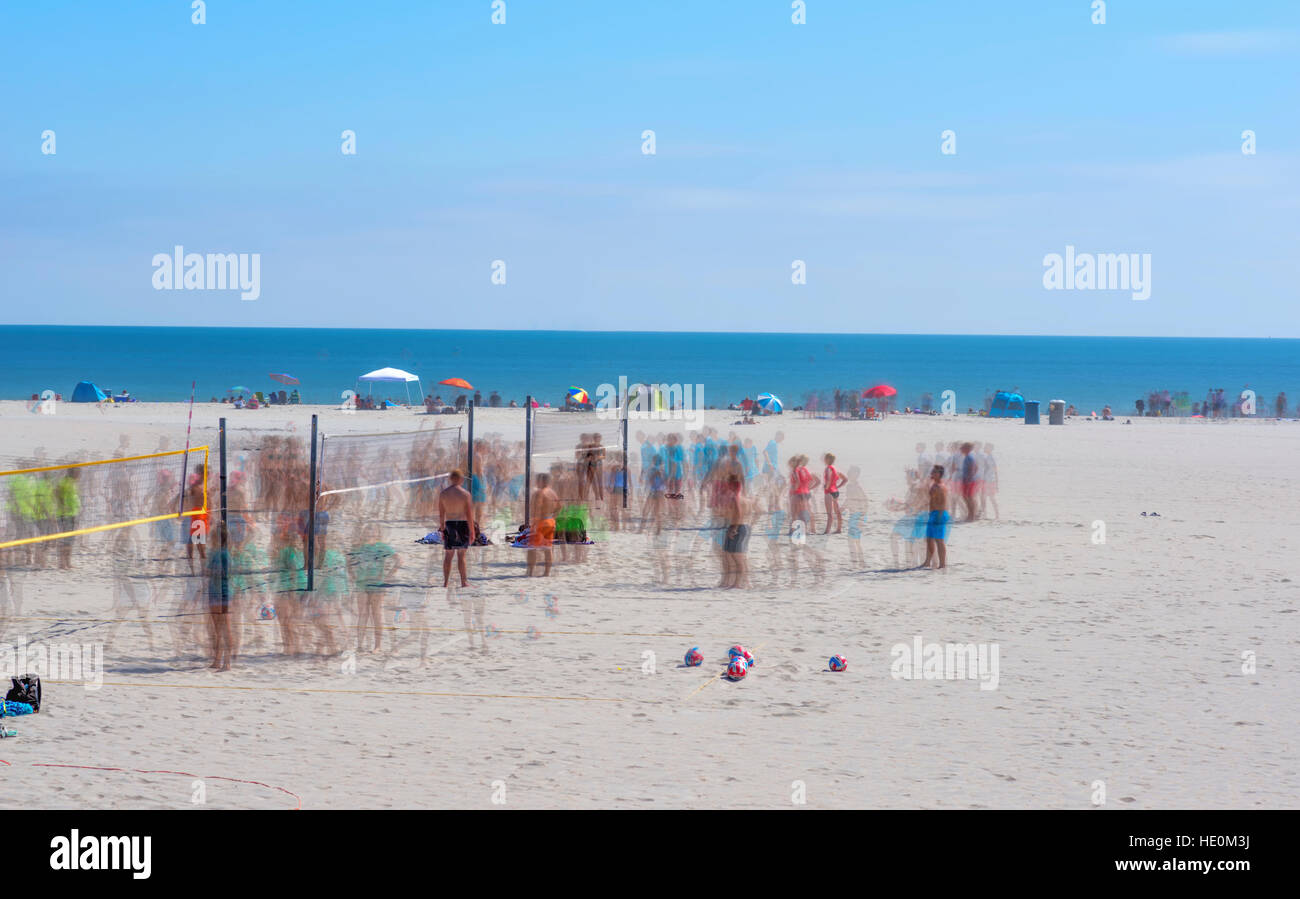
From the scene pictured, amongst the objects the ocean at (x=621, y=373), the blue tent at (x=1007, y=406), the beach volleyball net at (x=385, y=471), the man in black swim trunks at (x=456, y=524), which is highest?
the ocean at (x=621, y=373)

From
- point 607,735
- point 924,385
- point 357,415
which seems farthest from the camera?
point 924,385

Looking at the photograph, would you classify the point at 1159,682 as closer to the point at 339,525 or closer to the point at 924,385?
the point at 339,525

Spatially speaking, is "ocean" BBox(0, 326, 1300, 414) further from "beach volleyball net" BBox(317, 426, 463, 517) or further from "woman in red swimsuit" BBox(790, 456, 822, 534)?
"woman in red swimsuit" BBox(790, 456, 822, 534)

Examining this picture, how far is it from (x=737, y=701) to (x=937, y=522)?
6.02m

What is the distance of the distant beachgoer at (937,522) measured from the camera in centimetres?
1353

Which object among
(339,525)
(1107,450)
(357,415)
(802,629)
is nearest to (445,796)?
(802,629)

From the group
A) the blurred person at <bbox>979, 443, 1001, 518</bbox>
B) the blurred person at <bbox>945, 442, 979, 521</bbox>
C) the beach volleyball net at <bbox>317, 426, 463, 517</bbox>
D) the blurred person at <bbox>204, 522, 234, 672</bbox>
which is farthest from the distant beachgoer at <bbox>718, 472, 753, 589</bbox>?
the blurred person at <bbox>979, 443, 1001, 518</bbox>

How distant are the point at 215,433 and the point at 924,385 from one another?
6364cm

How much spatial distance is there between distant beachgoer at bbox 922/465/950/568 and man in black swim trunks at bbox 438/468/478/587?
5.03 meters

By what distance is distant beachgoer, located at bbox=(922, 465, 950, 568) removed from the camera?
44.4 ft

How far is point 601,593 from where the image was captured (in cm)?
1221

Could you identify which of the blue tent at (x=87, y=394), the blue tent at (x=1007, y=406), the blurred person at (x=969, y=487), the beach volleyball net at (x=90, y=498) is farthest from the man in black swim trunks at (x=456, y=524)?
the blue tent at (x=87, y=394)

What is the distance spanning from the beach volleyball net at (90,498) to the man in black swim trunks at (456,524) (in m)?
2.40

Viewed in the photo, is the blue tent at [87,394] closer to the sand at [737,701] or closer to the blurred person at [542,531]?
the sand at [737,701]
